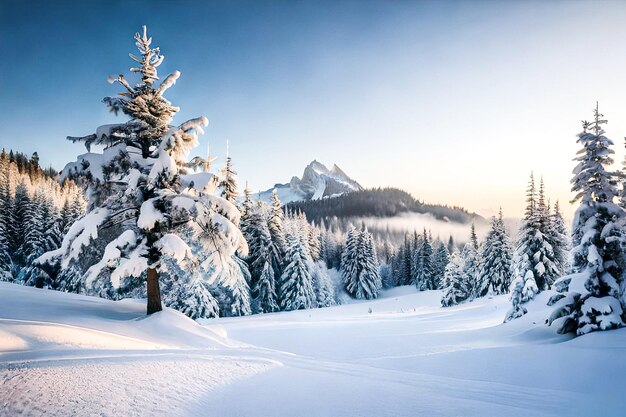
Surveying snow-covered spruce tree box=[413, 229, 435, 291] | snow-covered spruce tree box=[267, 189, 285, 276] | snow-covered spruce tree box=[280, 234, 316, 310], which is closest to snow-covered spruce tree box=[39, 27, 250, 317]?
snow-covered spruce tree box=[280, 234, 316, 310]

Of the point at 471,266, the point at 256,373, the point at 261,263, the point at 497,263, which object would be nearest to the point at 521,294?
the point at 256,373

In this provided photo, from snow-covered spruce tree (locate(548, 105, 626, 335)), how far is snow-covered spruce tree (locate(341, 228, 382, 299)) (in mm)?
48577

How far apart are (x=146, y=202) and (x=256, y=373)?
717cm

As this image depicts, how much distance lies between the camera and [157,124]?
12.6m

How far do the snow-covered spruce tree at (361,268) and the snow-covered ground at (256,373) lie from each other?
4717 cm

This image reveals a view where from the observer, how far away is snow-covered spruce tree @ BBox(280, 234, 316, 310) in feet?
129

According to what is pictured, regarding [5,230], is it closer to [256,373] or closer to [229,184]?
[229,184]

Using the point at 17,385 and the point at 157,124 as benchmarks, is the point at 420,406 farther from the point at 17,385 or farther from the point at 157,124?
the point at 157,124

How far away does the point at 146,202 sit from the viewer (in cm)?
1132

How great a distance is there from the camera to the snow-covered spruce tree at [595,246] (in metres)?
11.9

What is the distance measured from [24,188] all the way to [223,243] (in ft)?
222

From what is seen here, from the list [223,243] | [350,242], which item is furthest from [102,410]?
[350,242]

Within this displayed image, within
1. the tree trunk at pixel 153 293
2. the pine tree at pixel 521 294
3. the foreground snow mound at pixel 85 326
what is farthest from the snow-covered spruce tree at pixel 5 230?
the pine tree at pixel 521 294

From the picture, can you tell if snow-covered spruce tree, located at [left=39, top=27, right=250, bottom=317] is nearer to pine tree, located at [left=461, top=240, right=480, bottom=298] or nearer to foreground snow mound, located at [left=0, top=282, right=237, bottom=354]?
foreground snow mound, located at [left=0, top=282, right=237, bottom=354]
